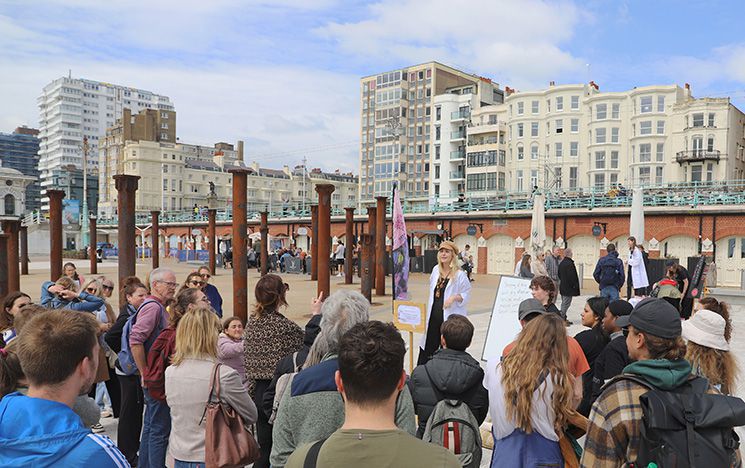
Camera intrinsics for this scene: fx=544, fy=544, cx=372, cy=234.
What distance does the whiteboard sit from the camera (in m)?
5.78

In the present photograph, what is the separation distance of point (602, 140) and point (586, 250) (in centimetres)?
2895

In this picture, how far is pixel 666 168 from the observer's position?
172 ft

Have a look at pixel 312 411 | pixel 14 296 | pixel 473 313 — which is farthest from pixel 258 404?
pixel 473 313

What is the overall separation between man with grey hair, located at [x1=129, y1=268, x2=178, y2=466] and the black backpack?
3.40 meters

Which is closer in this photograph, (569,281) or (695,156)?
(569,281)

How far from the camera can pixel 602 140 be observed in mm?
55125

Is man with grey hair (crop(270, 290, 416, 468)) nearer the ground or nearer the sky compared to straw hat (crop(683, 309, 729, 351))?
nearer the ground

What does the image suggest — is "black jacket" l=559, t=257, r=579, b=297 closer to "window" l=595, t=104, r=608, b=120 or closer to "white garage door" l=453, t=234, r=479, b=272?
"white garage door" l=453, t=234, r=479, b=272

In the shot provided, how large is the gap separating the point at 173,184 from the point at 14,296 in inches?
3798

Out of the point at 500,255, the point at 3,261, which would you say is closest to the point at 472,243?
the point at 500,255

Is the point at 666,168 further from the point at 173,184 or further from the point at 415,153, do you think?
the point at 173,184

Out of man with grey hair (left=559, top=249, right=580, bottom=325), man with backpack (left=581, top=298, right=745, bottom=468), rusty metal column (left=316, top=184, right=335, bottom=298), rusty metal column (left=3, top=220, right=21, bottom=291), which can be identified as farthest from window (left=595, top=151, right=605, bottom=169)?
man with backpack (left=581, top=298, right=745, bottom=468)

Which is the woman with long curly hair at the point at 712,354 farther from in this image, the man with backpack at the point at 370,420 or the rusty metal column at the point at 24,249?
the rusty metal column at the point at 24,249

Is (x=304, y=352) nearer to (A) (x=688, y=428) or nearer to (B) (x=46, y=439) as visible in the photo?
(B) (x=46, y=439)
